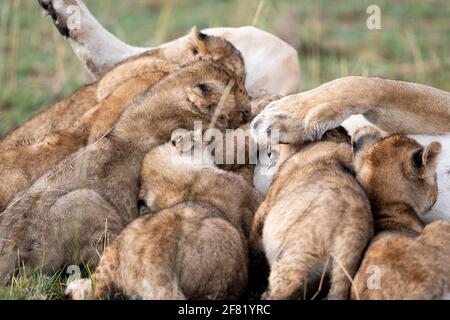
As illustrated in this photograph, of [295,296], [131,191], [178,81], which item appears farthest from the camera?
[178,81]

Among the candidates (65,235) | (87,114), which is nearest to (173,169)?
(65,235)

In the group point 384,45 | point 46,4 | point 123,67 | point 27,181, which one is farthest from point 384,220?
point 384,45

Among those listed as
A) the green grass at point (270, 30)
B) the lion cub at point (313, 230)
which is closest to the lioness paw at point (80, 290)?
the lion cub at point (313, 230)

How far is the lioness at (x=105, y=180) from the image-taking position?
450cm

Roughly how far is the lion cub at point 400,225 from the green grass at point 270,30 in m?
4.10

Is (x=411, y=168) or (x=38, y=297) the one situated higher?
(x=411, y=168)

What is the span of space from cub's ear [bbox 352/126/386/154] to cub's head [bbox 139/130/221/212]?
2.19 feet

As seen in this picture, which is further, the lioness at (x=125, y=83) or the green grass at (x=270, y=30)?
the green grass at (x=270, y=30)

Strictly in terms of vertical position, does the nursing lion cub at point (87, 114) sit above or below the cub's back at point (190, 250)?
above

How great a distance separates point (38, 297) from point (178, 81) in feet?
4.96

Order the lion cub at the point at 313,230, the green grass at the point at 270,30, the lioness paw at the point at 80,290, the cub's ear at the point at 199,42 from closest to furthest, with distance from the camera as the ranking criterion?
the lion cub at the point at 313,230 → the lioness paw at the point at 80,290 → the cub's ear at the point at 199,42 → the green grass at the point at 270,30

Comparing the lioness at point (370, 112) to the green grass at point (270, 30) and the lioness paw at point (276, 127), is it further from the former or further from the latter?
the green grass at point (270, 30)

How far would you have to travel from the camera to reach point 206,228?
417cm

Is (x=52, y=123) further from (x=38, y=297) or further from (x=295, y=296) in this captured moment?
(x=295, y=296)
